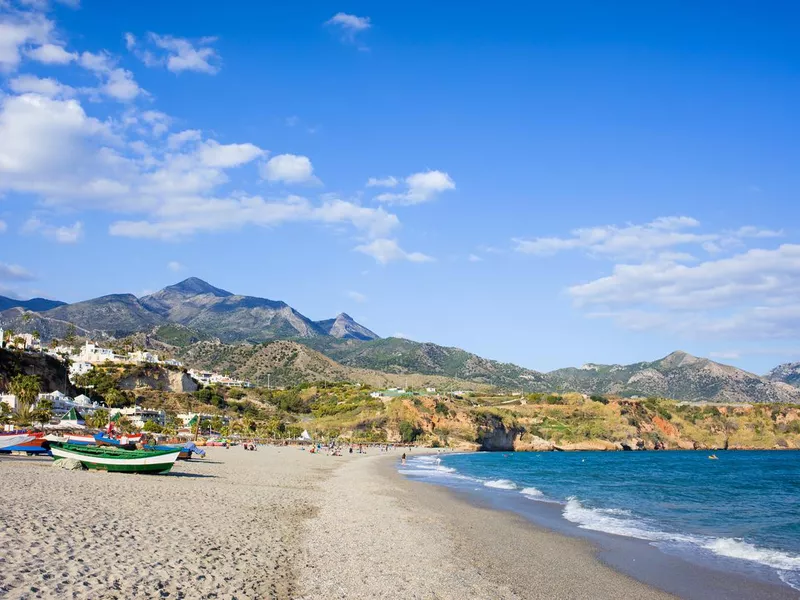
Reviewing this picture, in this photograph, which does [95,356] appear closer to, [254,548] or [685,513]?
[685,513]

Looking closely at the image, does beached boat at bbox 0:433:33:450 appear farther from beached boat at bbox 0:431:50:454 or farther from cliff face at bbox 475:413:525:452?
cliff face at bbox 475:413:525:452

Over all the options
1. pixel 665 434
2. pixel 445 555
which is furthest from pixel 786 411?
pixel 445 555

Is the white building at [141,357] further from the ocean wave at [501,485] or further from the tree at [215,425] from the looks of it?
the ocean wave at [501,485]

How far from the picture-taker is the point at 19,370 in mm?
93562

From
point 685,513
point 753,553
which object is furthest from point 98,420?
point 753,553

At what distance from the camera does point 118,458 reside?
30.4m

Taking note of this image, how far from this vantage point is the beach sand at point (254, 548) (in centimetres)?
1078

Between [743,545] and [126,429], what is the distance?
70215 mm

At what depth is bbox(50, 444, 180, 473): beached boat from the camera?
98.0 ft

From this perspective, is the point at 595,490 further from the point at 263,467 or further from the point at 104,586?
the point at 104,586

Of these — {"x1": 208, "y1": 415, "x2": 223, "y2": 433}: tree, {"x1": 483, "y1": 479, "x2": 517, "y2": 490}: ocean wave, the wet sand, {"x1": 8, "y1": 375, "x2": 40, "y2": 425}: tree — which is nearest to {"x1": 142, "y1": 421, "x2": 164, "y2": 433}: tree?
{"x1": 8, "y1": 375, "x2": 40, "y2": 425}: tree

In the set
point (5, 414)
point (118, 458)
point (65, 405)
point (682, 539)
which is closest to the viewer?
point (682, 539)

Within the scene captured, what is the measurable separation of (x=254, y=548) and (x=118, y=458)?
62.4 ft

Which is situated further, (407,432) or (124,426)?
(407,432)
